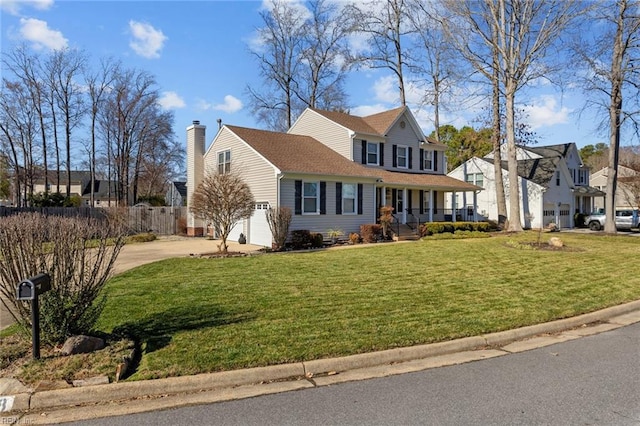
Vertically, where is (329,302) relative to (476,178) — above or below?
below

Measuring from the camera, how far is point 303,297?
7.58 meters

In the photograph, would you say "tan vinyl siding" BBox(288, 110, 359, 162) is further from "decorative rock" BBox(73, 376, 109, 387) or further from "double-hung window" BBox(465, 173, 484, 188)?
"decorative rock" BBox(73, 376, 109, 387)

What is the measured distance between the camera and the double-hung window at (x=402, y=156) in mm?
26016

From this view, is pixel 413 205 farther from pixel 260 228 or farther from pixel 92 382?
pixel 92 382

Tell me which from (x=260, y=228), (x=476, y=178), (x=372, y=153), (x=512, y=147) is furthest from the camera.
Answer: (x=476, y=178)

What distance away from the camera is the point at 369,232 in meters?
19.9

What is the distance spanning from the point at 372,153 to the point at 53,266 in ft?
69.7

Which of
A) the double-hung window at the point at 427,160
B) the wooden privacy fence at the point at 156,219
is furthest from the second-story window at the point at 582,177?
the wooden privacy fence at the point at 156,219

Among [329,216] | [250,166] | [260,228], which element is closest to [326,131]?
[250,166]

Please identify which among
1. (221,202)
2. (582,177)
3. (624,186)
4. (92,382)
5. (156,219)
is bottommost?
(92,382)

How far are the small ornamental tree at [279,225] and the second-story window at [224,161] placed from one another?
573 cm

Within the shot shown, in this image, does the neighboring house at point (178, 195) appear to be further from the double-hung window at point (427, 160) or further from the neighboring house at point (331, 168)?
the double-hung window at point (427, 160)

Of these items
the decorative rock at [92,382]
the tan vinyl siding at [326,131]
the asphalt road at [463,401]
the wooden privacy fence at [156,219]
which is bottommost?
the asphalt road at [463,401]

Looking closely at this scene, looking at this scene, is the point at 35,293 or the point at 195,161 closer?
the point at 35,293
